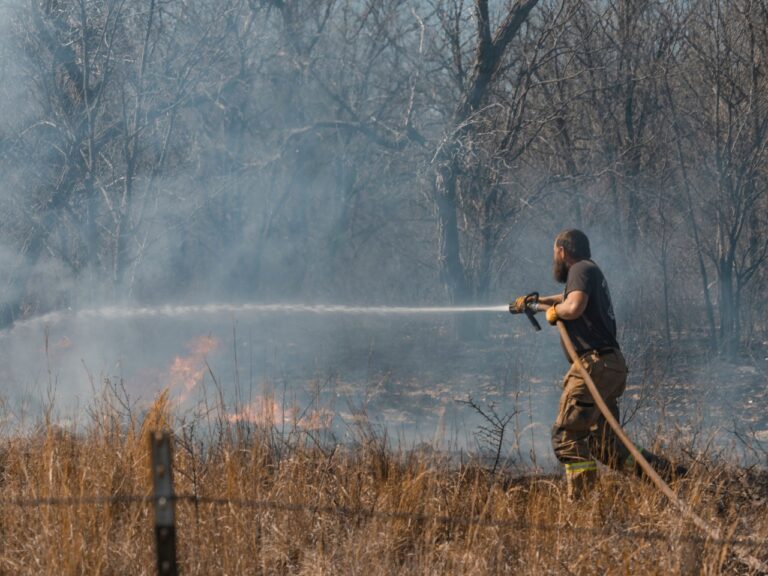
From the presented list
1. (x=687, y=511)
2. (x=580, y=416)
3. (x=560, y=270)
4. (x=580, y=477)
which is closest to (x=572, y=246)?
(x=560, y=270)

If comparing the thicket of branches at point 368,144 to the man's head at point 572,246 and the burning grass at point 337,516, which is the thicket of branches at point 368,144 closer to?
the man's head at point 572,246

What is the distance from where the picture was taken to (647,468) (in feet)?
15.2

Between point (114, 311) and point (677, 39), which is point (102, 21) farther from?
point (677, 39)

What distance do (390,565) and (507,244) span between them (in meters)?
10.0

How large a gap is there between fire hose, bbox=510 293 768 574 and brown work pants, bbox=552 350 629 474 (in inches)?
4.1

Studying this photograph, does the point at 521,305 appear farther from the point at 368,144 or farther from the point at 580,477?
the point at 368,144

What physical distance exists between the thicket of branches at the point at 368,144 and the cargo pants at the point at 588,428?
18.4 ft

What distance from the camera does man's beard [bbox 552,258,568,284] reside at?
586 cm

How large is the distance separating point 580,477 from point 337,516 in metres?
1.60

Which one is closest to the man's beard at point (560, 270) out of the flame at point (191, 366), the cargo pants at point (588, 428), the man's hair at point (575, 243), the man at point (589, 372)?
the man at point (589, 372)

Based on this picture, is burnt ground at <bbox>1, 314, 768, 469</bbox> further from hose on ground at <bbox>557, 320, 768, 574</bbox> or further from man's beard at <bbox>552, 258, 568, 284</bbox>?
hose on ground at <bbox>557, 320, 768, 574</bbox>

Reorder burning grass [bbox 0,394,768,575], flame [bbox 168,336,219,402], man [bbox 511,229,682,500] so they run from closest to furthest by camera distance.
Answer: burning grass [bbox 0,394,768,575]
man [bbox 511,229,682,500]
flame [bbox 168,336,219,402]

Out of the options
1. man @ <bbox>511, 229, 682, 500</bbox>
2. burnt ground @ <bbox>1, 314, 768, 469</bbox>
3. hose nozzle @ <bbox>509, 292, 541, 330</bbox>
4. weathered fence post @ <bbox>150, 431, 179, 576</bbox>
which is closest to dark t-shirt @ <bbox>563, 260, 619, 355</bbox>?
man @ <bbox>511, 229, 682, 500</bbox>

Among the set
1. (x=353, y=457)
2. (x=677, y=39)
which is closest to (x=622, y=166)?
(x=677, y=39)
